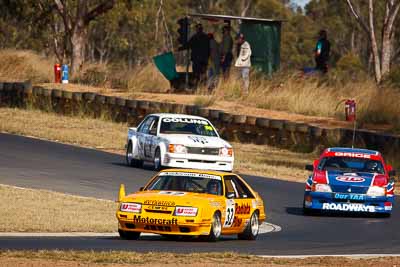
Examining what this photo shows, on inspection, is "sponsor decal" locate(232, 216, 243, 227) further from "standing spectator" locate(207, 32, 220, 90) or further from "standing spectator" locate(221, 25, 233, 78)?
"standing spectator" locate(207, 32, 220, 90)

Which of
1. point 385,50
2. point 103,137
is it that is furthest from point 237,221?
point 385,50

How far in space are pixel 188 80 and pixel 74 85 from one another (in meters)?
4.78

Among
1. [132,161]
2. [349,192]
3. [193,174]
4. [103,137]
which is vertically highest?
[193,174]

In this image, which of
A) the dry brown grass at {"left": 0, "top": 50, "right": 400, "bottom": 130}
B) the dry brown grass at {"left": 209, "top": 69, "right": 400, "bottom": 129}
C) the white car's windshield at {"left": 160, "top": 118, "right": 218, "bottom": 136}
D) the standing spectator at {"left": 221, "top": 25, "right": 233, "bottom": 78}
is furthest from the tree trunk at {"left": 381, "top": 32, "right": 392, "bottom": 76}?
the white car's windshield at {"left": 160, "top": 118, "right": 218, "bottom": 136}

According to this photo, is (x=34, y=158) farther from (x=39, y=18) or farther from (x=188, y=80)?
(x=39, y=18)

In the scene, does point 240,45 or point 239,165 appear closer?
point 239,165

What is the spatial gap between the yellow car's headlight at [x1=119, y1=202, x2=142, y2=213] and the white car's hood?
1069 centimetres

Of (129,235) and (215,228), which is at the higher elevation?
(215,228)

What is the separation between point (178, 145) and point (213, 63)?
14781 mm

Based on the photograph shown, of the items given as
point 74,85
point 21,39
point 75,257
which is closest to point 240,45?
point 74,85

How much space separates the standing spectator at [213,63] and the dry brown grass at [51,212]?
18925mm

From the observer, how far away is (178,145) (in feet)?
88.2

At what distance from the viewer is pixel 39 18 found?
50.8 meters

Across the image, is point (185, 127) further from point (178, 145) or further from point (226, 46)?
point (226, 46)
